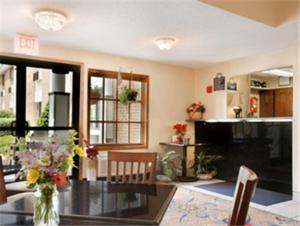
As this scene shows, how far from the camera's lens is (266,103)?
4480 mm

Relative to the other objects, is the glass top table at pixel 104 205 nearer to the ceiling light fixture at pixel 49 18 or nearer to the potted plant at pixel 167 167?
the ceiling light fixture at pixel 49 18

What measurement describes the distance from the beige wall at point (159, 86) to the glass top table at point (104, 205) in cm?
294

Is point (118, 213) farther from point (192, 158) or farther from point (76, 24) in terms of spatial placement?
point (192, 158)

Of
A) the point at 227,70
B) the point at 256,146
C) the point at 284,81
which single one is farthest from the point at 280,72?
the point at 256,146

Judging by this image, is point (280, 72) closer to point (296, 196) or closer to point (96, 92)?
point (296, 196)

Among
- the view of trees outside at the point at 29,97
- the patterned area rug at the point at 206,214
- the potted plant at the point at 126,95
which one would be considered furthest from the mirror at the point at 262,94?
the view of trees outside at the point at 29,97

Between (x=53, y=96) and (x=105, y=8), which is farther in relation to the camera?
(x=53, y=96)

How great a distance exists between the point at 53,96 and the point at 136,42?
64.4 inches

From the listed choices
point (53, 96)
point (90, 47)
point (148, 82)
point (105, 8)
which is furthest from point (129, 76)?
point (105, 8)

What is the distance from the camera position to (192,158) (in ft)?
19.0

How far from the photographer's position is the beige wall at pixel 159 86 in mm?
4727

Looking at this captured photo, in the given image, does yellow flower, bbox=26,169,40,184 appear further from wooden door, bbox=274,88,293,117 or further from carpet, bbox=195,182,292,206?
wooden door, bbox=274,88,293,117

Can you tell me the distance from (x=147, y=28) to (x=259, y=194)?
3.08m

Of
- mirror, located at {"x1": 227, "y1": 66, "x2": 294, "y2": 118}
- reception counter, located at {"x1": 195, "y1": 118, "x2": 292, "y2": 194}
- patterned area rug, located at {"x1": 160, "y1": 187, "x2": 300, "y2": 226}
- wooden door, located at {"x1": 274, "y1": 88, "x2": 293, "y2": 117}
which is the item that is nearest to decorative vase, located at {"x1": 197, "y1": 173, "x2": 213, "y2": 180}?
reception counter, located at {"x1": 195, "y1": 118, "x2": 292, "y2": 194}
